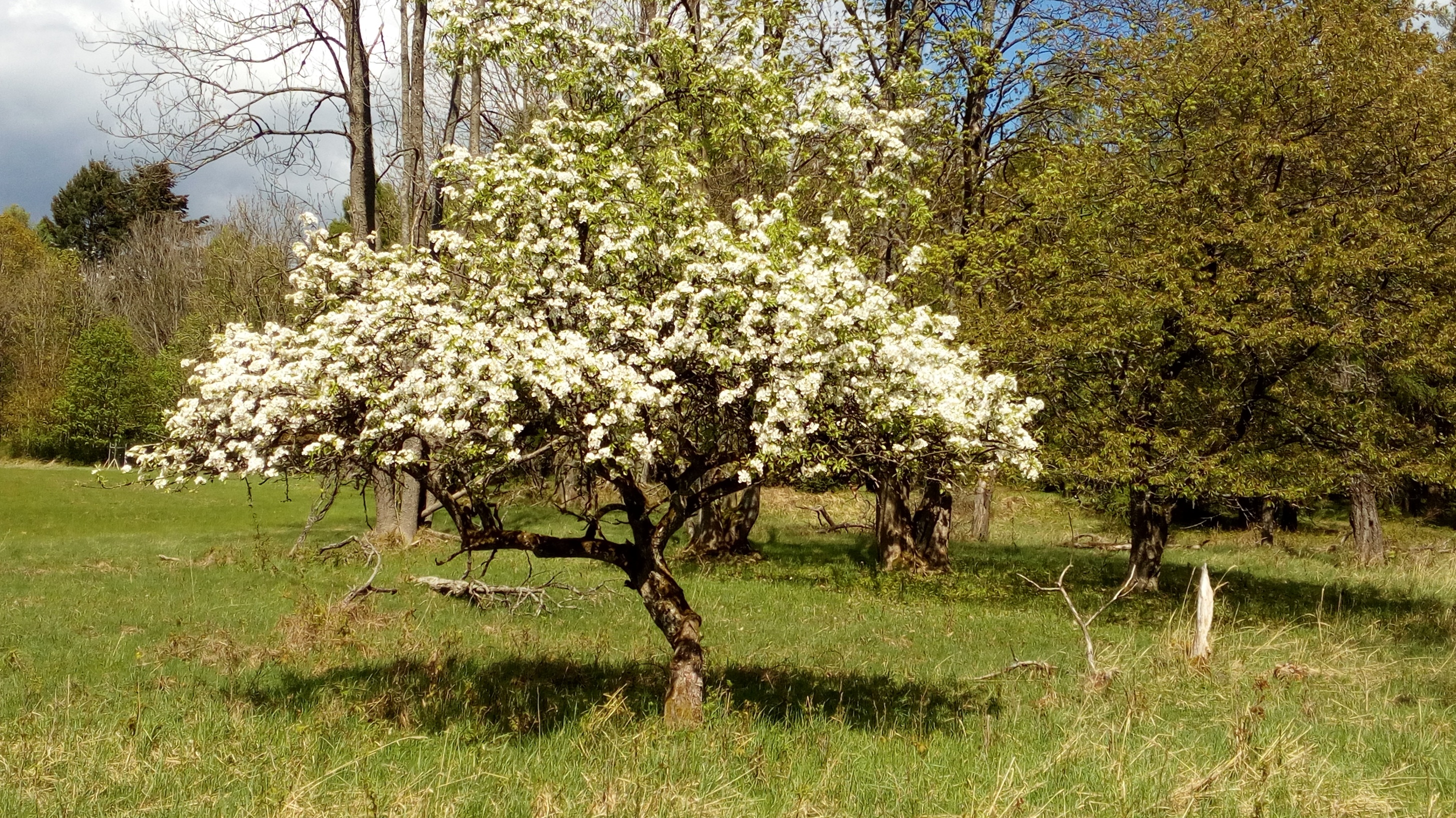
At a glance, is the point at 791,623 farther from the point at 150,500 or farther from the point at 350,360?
the point at 150,500

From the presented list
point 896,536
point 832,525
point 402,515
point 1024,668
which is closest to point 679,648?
point 1024,668

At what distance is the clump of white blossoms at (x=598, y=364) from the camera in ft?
24.1

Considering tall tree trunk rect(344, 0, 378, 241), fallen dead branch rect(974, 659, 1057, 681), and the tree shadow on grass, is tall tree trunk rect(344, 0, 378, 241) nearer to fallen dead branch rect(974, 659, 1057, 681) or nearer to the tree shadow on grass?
the tree shadow on grass

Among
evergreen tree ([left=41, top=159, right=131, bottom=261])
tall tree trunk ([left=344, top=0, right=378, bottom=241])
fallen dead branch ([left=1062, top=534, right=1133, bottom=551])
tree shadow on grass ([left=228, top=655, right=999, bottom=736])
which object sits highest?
evergreen tree ([left=41, top=159, right=131, bottom=261])

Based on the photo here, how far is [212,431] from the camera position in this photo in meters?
7.76

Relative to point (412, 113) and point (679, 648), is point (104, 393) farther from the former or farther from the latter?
point (679, 648)

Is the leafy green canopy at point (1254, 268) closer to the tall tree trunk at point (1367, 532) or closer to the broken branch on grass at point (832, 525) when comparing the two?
the tall tree trunk at point (1367, 532)

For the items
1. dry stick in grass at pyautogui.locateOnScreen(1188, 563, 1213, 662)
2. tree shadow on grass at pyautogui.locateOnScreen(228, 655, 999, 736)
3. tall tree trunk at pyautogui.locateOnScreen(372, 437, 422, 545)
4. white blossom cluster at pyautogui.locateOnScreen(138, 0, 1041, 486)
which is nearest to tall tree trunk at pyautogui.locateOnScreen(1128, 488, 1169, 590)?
dry stick in grass at pyautogui.locateOnScreen(1188, 563, 1213, 662)

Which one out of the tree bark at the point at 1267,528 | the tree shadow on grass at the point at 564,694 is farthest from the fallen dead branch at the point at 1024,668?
the tree bark at the point at 1267,528

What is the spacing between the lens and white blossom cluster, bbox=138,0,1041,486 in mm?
7312

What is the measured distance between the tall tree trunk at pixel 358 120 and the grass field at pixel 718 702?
311 inches

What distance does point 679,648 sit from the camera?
30.7 feet

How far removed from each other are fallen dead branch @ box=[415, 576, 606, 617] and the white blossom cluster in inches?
311

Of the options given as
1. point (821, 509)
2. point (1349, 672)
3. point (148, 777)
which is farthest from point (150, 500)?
point (1349, 672)
